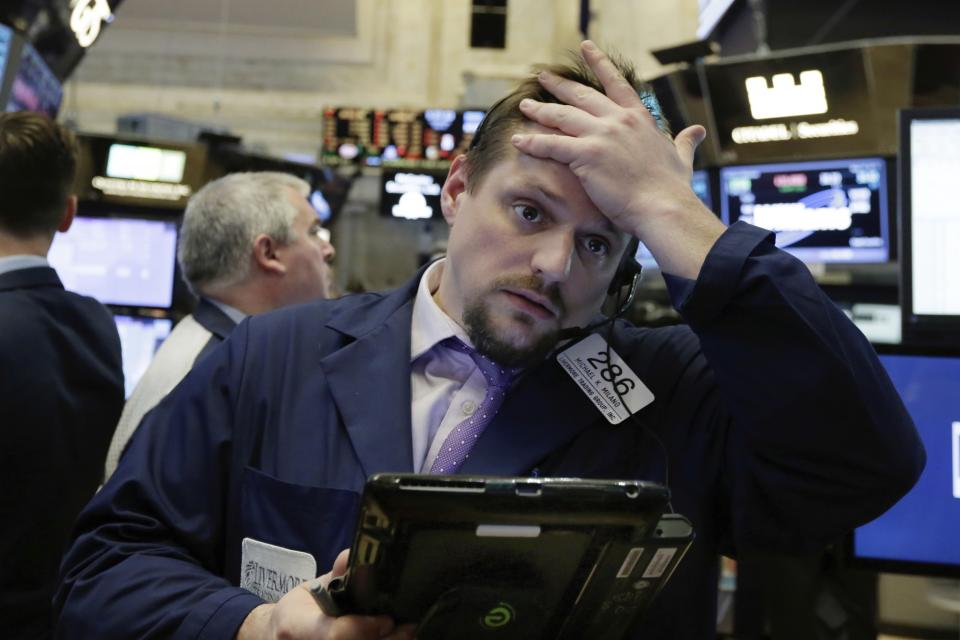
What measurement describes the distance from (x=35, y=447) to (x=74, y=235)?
3327mm

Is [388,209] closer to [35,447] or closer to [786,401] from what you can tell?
[35,447]

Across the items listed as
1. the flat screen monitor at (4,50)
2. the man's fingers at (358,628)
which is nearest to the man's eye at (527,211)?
the man's fingers at (358,628)

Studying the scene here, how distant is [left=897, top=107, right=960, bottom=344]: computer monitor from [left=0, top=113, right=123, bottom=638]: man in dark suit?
5.71 feet

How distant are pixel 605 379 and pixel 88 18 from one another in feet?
13.1

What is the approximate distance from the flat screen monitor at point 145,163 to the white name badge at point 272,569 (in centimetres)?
528

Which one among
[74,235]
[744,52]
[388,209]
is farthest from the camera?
[388,209]

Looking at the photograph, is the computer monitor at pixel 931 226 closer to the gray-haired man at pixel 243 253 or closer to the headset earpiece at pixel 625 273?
the headset earpiece at pixel 625 273

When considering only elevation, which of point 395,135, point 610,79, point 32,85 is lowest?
point 610,79

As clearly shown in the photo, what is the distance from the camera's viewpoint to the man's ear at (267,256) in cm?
265

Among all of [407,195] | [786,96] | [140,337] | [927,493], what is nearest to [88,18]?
[140,337]

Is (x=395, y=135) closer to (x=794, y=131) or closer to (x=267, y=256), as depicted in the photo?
(x=794, y=131)

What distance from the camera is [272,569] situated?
1.26 m

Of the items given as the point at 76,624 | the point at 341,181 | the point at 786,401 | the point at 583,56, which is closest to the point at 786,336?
the point at 786,401

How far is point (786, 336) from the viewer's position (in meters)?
1.17
